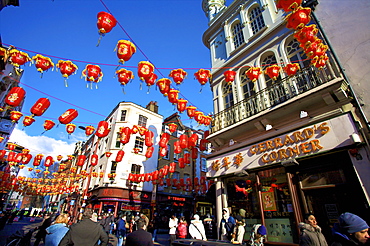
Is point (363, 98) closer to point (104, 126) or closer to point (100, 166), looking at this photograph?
point (104, 126)

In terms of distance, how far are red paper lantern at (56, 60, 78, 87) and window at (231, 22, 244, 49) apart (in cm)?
910

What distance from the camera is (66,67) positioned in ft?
24.9

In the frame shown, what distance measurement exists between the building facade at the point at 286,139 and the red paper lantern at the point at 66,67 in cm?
711

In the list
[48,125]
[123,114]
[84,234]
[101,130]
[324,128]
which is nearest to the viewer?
[84,234]

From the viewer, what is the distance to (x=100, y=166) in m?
22.3

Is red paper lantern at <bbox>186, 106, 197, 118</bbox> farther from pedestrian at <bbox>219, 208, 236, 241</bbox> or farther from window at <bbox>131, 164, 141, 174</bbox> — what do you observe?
window at <bbox>131, 164, 141, 174</bbox>

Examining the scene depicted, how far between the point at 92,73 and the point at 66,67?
1.06m

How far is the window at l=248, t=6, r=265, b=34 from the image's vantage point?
10242mm

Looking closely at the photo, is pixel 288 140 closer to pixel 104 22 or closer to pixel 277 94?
pixel 277 94

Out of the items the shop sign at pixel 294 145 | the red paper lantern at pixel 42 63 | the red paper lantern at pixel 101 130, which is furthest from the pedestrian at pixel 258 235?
the red paper lantern at pixel 101 130

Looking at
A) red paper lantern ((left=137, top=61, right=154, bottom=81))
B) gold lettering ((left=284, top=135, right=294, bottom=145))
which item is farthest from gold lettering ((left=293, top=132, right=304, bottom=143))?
red paper lantern ((left=137, top=61, right=154, bottom=81))

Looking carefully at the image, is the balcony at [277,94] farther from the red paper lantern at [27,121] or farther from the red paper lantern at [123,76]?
the red paper lantern at [27,121]

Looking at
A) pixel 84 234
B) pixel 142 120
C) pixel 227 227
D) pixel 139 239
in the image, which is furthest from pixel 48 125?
pixel 142 120

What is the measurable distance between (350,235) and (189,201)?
23.8 m
